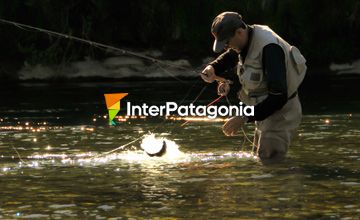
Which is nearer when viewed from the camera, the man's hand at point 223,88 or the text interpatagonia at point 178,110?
the man's hand at point 223,88

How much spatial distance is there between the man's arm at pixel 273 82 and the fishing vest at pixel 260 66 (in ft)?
0.40

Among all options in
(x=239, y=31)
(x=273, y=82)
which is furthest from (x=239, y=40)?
(x=273, y=82)

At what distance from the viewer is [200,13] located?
104 feet

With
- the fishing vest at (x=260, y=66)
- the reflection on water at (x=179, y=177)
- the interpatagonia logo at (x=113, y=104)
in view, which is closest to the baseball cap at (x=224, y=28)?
the fishing vest at (x=260, y=66)

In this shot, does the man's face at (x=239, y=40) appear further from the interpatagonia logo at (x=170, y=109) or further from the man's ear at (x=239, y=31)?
the interpatagonia logo at (x=170, y=109)

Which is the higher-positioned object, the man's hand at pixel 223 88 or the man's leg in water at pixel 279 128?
the man's hand at pixel 223 88

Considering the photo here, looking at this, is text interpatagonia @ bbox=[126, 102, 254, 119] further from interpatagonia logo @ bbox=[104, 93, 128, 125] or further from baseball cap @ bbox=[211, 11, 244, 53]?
baseball cap @ bbox=[211, 11, 244, 53]

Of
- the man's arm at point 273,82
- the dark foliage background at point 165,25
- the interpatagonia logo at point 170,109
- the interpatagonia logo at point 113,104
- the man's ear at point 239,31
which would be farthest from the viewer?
the dark foliage background at point 165,25

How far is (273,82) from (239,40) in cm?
63

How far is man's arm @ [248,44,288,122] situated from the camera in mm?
9203

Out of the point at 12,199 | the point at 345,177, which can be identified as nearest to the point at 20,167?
the point at 12,199

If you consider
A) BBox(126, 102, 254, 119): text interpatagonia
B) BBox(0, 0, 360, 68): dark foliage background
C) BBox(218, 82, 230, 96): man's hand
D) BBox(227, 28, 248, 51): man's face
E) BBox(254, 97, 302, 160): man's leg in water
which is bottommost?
BBox(254, 97, 302, 160): man's leg in water

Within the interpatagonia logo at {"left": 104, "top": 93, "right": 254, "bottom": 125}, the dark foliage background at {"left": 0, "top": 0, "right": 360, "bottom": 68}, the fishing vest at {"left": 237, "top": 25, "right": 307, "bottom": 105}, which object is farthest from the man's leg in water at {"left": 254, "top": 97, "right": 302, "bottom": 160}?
the dark foliage background at {"left": 0, "top": 0, "right": 360, "bottom": 68}

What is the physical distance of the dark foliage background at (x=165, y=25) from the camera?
30.7 meters
